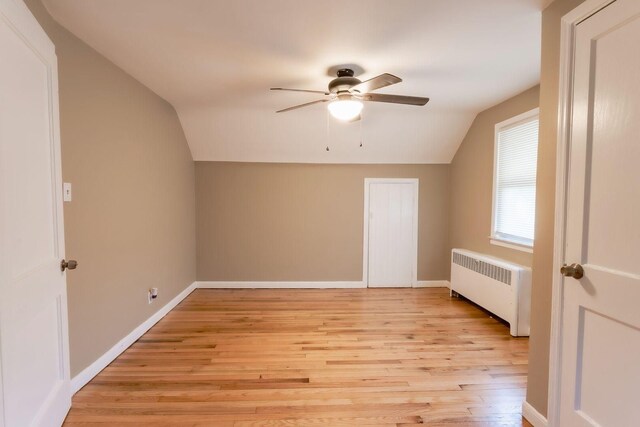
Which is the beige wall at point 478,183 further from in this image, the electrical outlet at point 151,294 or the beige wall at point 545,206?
the electrical outlet at point 151,294

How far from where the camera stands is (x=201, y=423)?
1.79m

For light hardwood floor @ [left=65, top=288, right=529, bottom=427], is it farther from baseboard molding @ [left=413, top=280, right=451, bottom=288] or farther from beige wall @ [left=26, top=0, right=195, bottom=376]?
baseboard molding @ [left=413, top=280, right=451, bottom=288]

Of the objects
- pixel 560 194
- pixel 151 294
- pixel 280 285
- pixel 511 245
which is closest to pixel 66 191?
pixel 151 294

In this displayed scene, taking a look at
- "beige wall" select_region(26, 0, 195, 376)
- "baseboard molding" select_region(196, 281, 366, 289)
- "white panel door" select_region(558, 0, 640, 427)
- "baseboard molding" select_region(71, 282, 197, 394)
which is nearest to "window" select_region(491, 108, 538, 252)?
"white panel door" select_region(558, 0, 640, 427)

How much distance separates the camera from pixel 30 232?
1450mm

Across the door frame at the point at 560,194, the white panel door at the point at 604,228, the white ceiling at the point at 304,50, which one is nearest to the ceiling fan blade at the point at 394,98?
the white ceiling at the point at 304,50

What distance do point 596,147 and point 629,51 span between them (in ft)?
1.25

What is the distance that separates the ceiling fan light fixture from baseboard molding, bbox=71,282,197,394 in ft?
8.62

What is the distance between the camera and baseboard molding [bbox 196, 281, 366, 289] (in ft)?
Result: 15.0

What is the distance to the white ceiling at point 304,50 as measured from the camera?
1.78 metres

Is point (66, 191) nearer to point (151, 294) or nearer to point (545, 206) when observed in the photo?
point (151, 294)

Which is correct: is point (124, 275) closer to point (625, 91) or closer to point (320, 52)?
point (320, 52)

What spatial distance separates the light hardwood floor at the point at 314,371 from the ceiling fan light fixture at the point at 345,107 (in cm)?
201

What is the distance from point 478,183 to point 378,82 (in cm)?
239
